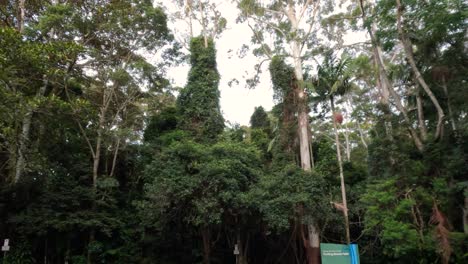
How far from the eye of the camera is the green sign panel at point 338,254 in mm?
11617

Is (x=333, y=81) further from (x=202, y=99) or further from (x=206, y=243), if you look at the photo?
(x=206, y=243)

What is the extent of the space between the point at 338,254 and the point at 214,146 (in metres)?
6.52

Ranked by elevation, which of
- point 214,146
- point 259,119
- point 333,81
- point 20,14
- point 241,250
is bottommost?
point 241,250

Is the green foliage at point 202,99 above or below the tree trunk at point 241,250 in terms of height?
above

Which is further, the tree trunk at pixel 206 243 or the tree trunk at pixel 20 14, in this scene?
the tree trunk at pixel 20 14

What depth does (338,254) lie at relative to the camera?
11.8m

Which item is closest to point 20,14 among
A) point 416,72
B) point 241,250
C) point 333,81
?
point 333,81

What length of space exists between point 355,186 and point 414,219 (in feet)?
21.3

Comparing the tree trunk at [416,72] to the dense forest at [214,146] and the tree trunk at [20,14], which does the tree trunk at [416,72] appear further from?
the tree trunk at [20,14]

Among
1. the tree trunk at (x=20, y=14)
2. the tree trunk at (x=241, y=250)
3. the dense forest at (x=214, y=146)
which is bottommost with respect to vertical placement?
the tree trunk at (x=241, y=250)

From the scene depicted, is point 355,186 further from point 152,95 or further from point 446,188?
point 152,95

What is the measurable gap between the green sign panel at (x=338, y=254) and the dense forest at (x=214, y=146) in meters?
1.15

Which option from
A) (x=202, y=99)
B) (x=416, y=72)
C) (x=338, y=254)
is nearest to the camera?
(x=338, y=254)

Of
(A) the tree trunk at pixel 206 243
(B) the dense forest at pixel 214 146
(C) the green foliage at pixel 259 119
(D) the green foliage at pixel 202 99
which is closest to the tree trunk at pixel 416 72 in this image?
(B) the dense forest at pixel 214 146
